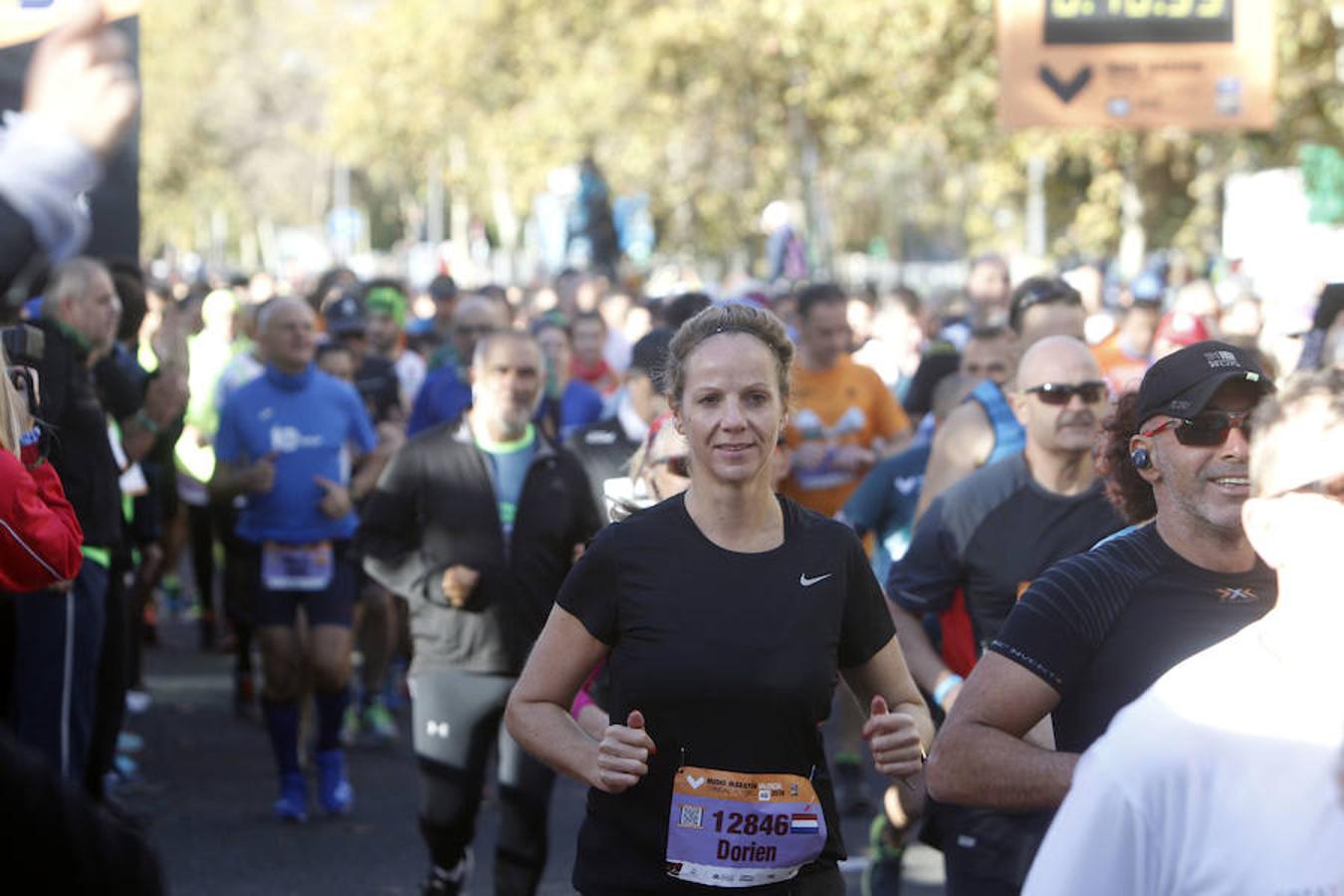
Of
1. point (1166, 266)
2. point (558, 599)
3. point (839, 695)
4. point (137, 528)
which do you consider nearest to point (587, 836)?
point (558, 599)

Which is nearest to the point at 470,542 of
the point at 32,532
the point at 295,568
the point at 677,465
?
the point at 295,568

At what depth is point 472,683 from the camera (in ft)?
24.1

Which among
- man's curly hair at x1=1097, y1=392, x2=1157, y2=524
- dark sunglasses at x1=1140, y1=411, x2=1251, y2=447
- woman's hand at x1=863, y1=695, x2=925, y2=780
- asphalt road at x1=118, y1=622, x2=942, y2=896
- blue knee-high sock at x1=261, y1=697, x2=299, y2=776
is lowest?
asphalt road at x1=118, y1=622, x2=942, y2=896

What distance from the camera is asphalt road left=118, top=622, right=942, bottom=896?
8.27 metres

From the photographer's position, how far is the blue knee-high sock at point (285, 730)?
30.3 ft

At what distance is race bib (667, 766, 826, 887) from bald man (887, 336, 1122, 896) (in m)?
1.30

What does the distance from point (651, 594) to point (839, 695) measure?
7.62 meters

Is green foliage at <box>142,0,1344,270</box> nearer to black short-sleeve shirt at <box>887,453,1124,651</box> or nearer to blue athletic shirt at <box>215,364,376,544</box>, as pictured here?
blue athletic shirt at <box>215,364,376,544</box>

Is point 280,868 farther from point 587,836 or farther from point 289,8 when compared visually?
point 289,8

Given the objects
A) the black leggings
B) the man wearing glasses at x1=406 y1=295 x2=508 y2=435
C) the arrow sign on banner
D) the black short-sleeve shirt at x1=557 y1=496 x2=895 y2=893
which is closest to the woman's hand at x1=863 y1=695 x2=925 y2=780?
the black short-sleeve shirt at x1=557 y1=496 x2=895 y2=893

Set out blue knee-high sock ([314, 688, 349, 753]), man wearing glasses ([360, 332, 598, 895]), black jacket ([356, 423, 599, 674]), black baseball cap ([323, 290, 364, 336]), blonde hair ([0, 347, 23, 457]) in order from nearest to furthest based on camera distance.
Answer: blonde hair ([0, 347, 23, 457]), man wearing glasses ([360, 332, 598, 895]), black jacket ([356, 423, 599, 674]), blue knee-high sock ([314, 688, 349, 753]), black baseball cap ([323, 290, 364, 336])

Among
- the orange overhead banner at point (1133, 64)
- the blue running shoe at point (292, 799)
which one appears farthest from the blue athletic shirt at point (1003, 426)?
the orange overhead banner at point (1133, 64)

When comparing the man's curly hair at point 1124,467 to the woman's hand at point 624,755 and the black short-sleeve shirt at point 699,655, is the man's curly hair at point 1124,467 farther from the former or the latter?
the woman's hand at point 624,755

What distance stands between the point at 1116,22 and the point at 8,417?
10.7 metres
